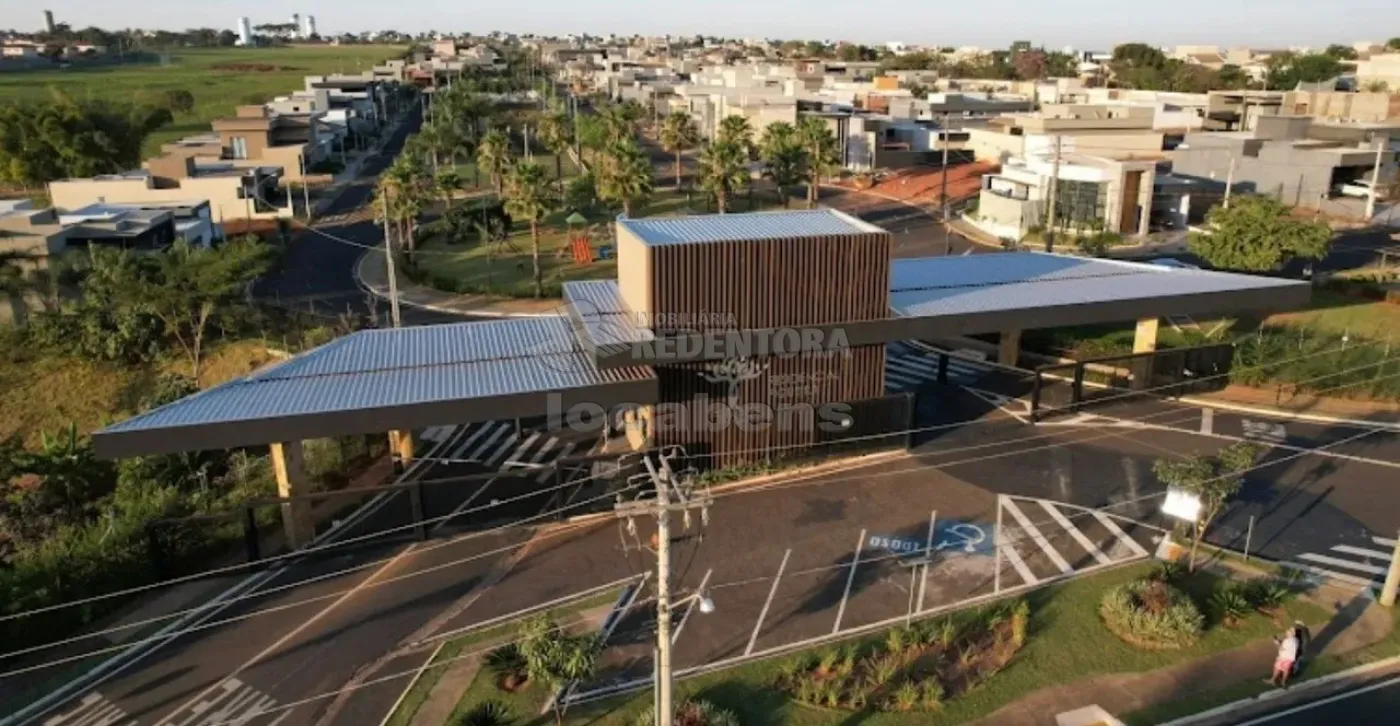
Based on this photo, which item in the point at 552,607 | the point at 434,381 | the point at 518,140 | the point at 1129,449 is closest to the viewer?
the point at 552,607

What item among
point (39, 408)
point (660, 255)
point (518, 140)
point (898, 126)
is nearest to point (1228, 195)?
point (898, 126)

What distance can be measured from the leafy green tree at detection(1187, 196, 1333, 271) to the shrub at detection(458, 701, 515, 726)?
138 feet

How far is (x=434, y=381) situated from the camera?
86.8ft

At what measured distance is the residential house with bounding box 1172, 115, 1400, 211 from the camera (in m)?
68.1

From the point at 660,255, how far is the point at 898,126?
3031 inches

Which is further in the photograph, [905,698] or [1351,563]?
[1351,563]

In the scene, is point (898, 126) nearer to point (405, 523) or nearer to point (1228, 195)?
point (1228, 195)

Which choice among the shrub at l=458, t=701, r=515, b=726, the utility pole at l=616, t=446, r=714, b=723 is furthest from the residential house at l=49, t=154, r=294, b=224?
the utility pole at l=616, t=446, r=714, b=723

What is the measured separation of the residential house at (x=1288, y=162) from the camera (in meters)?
68.1

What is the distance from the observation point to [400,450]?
3014 cm

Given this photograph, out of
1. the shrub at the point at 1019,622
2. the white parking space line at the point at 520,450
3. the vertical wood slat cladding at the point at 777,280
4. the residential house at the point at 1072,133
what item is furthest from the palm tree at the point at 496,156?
the shrub at the point at 1019,622

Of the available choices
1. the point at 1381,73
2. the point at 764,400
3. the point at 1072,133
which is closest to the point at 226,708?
the point at 764,400

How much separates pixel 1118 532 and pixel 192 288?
3932cm

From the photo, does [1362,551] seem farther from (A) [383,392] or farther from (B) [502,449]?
(A) [383,392]
